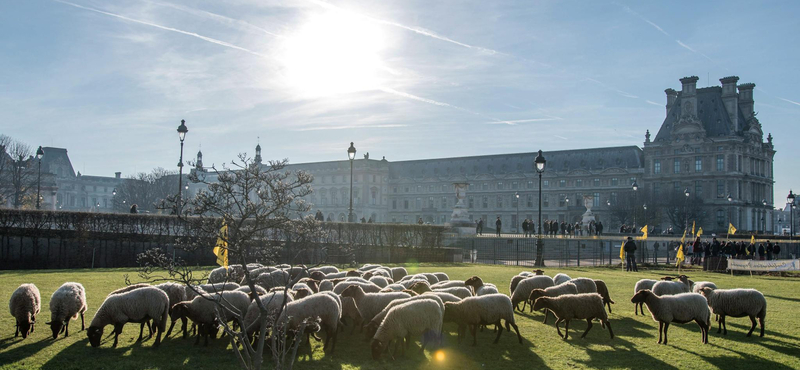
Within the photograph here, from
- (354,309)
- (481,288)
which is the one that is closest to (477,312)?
(354,309)

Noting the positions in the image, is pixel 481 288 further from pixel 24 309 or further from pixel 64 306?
pixel 24 309

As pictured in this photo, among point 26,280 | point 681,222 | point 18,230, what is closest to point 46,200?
point 18,230

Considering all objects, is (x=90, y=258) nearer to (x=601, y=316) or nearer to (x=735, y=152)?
(x=601, y=316)

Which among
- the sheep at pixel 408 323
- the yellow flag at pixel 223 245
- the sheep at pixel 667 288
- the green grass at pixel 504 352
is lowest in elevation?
the green grass at pixel 504 352

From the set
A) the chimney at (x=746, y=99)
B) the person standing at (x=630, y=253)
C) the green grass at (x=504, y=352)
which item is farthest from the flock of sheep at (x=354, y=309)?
the chimney at (x=746, y=99)

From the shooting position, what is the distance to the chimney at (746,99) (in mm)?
102062

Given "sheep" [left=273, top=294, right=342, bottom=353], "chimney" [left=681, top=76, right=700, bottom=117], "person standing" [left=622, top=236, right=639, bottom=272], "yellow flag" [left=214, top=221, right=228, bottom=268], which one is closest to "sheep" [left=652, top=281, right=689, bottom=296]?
"sheep" [left=273, top=294, right=342, bottom=353]

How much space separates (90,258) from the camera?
88.7 feet

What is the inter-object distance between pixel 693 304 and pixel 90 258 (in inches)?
969

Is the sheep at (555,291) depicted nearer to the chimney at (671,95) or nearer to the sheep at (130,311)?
the sheep at (130,311)

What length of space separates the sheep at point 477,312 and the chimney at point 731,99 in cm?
10002

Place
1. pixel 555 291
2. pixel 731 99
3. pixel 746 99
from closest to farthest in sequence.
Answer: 1. pixel 555 291
2. pixel 731 99
3. pixel 746 99

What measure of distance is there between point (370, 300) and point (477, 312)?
2.11m

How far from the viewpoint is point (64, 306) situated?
10.9 meters
